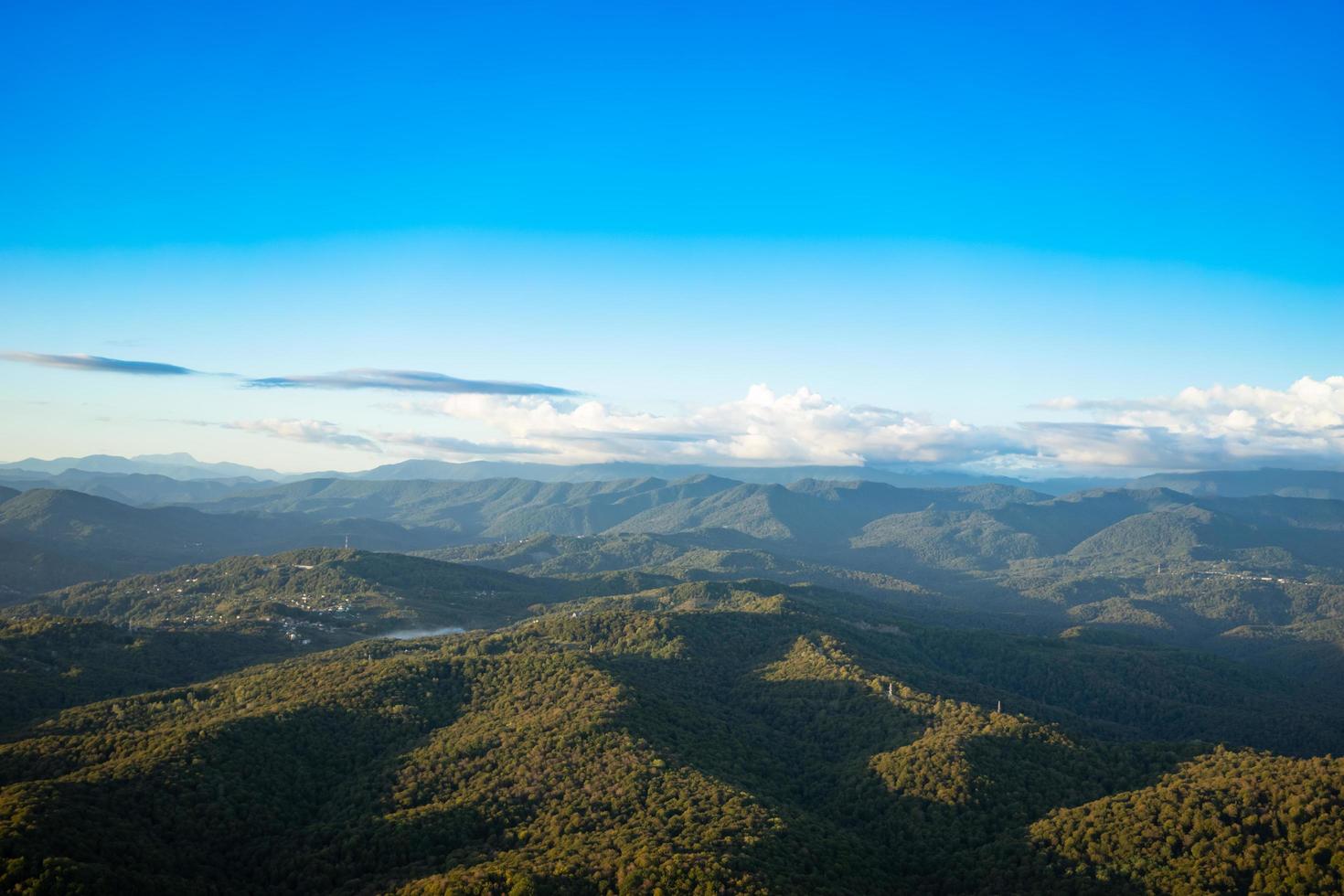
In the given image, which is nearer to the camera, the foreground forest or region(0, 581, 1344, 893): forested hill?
region(0, 581, 1344, 893): forested hill

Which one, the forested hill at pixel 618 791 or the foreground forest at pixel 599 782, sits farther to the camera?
the foreground forest at pixel 599 782

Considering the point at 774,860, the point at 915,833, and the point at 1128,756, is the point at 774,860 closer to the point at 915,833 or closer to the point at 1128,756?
the point at 915,833

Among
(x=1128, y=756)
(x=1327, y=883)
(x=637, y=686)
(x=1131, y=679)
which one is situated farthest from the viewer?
(x=1131, y=679)

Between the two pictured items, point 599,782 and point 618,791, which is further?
point 599,782

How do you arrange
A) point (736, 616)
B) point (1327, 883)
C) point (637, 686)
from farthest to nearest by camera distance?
1. point (736, 616)
2. point (637, 686)
3. point (1327, 883)

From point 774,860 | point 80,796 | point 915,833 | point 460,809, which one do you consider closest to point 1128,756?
point 915,833

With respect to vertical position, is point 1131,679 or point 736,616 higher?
point 736,616

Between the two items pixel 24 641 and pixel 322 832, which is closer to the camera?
pixel 322 832
